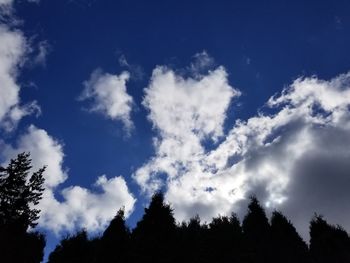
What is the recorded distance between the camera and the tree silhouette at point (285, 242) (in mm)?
39469

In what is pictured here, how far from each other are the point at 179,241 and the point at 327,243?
72.1 ft

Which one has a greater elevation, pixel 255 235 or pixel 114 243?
pixel 255 235

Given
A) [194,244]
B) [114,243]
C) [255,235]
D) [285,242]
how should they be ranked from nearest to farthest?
[194,244] < [114,243] < [285,242] < [255,235]

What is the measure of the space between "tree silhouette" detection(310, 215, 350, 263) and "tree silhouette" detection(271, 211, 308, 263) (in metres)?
2.14

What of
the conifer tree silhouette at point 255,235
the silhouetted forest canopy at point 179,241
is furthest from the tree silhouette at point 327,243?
the conifer tree silhouette at point 255,235

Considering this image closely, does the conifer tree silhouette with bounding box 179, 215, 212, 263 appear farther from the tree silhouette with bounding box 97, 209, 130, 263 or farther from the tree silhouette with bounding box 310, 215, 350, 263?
the tree silhouette with bounding box 310, 215, 350, 263

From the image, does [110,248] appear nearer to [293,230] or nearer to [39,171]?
[293,230]

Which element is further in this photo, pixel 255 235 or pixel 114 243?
pixel 255 235

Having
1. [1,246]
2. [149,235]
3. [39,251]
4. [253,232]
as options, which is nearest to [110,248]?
[149,235]

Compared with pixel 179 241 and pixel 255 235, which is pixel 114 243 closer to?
pixel 179 241

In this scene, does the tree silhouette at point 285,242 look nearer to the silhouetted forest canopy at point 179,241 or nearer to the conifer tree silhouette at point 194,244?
the silhouetted forest canopy at point 179,241

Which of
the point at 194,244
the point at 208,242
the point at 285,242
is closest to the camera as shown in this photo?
the point at 194,244

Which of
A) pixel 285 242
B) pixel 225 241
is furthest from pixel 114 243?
pixel 285 242

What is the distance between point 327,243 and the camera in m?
42.8
